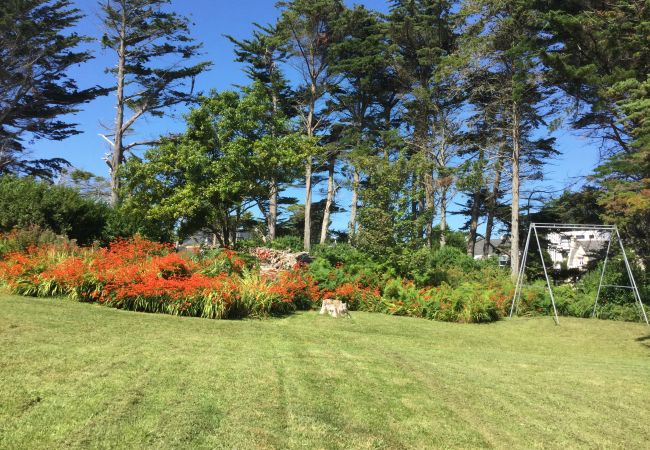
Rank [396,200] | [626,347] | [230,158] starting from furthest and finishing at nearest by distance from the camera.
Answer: [230,158], [396,200], [626,347]

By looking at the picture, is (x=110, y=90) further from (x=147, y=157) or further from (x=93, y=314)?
(x=93, y=314)

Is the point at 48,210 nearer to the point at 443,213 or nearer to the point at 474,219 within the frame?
the point at 443,213

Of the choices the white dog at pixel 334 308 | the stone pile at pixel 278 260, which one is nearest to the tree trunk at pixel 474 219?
the stone pile at pixel 278 260

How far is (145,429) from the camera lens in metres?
2.77

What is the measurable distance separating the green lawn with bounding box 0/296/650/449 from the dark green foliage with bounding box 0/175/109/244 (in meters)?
6.56

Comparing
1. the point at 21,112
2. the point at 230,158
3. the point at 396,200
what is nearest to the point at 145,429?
the point at 396,200

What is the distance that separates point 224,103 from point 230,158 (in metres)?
2.28

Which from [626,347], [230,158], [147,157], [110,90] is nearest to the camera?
A: [626,347]

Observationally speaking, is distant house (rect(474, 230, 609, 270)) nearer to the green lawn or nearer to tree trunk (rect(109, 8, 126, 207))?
the green lawn

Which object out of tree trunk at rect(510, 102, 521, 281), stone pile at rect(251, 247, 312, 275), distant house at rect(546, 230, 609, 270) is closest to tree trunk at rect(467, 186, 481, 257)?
distant house at rect(546, 230, 609, 270)

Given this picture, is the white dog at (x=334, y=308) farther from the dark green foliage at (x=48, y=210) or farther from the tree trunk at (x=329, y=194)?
the tree trunk at (x=329, y=194)

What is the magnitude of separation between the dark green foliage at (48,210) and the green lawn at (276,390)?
6557 mm

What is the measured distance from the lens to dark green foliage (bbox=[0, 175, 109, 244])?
11.7 metres

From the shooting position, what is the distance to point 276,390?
3.63 metres
